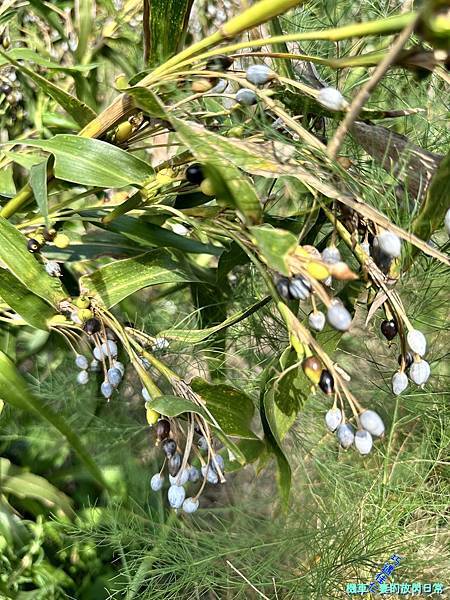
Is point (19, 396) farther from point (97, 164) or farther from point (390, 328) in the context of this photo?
point (390, 328)

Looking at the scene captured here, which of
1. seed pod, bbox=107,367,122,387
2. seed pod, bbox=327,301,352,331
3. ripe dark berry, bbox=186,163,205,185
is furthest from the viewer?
seed pod, bbox=107,367,122,387

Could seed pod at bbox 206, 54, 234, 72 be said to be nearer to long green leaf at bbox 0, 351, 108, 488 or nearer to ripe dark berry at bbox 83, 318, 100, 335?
ripe dark berry at bbox 83, 318, 100, 335

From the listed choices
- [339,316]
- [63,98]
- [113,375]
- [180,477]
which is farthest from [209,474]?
[63,98]

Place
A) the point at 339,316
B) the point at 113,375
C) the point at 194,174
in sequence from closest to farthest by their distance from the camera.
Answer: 1. the point at 339,316
2. the point at 194,174
3. the point at 113,375

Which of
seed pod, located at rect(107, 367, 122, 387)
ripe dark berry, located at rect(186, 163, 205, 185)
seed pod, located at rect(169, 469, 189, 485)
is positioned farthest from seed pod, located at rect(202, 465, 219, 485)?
ripe dark berry, located at rect(186, 163, 205, 185)

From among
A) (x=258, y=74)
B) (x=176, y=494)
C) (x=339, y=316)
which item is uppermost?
(x=258, y=74)

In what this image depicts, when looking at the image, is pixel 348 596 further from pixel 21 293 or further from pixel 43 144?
pixel 43 144

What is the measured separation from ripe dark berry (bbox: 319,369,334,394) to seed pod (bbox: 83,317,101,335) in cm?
26

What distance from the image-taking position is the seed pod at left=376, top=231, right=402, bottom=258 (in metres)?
0.38

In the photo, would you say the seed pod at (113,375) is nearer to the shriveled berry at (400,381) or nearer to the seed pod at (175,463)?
the seed pod at (175,463)

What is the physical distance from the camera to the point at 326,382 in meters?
0.39

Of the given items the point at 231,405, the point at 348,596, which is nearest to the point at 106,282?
the point at 231,405

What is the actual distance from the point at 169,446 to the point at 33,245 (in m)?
0.23

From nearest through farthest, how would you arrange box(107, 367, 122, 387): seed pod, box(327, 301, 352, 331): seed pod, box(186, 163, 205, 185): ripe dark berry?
box(327, 301, 352, 331): seed pod
box(186, 163, 205, 185): ripe dark berry
box(107, 367, 122, 387): seed pod
